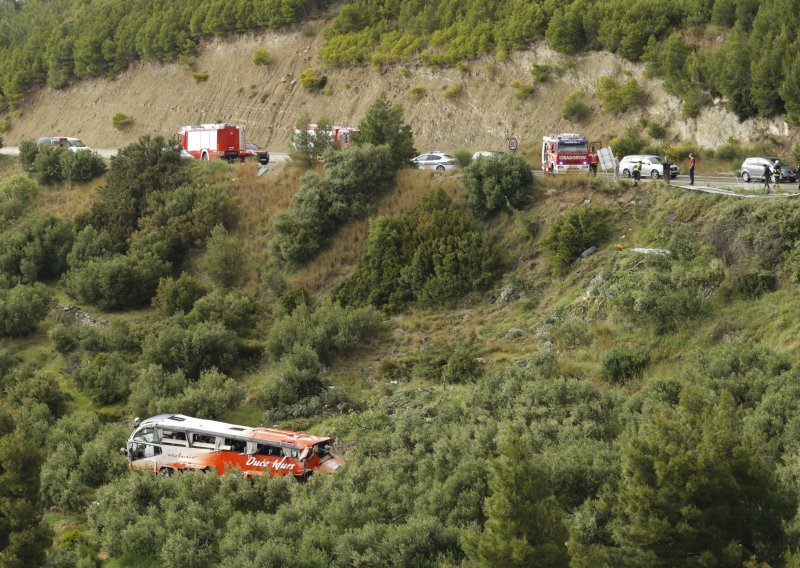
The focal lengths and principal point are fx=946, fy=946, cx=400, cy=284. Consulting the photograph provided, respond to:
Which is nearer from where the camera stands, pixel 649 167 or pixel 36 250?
pixel 649 167

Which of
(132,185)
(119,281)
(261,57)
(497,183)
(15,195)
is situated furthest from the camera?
(261,57)

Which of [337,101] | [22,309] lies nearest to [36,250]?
[22,309]

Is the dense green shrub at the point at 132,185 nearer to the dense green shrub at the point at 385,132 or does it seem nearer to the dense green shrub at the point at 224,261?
the dense green shrub at the point at 224,261

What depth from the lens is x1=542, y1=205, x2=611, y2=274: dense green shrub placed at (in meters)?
32.7

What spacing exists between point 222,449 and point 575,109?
103ft

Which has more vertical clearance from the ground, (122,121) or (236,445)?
(122,121)

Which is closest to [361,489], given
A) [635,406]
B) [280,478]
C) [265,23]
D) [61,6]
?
[280,478]

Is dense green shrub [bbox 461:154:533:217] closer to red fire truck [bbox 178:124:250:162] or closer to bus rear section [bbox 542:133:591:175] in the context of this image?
bus rear section [bbox 542:133:591:175]

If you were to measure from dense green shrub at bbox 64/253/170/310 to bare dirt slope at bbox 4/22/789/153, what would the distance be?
1925 cm

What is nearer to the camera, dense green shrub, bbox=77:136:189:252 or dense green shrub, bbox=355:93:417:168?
dense green shrub, bbox=355:93:417:168

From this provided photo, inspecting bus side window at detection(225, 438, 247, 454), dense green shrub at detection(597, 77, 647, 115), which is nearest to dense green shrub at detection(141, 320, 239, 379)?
bus side window at detection(225, 438, 247, 454)

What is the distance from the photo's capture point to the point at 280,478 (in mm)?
22766

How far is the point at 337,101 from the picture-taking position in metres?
61.7

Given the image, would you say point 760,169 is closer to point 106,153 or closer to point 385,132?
point 385,132
